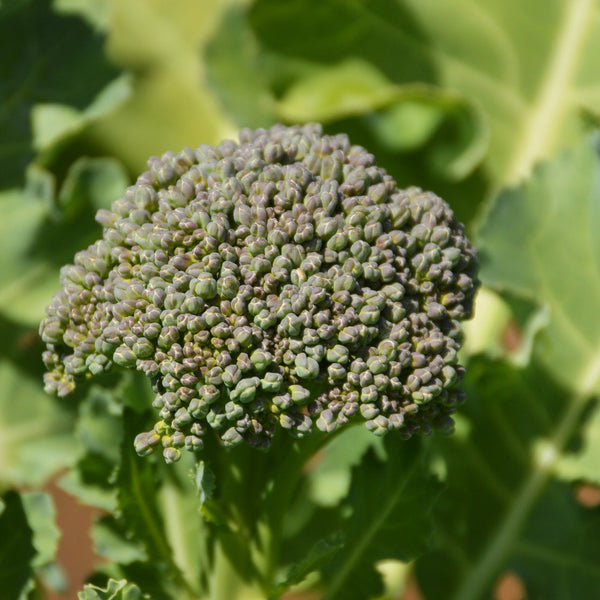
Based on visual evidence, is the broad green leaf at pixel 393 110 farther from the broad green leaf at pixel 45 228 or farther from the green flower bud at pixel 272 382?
the green flower bud at pixel 272 382

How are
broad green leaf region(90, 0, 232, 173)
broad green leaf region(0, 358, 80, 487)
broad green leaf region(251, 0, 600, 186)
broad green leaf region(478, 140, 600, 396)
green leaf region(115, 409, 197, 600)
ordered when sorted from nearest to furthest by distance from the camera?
green leaf region(115, 409, 197, 600)
broad green leaf region(478, 140, 600, 396)
broad green leaf region(0, 358, 80, 487)
broad green leaf region(251, 0, 600, 186)
broad green leaf region(90, 0, 232, 173)

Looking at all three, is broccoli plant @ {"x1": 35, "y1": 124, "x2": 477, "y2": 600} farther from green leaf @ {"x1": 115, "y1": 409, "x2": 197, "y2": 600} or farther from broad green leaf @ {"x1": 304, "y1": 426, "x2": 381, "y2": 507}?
broad green leaf @ {"x1": 304, "y1": 426, "x2": 381, "y2": 507}

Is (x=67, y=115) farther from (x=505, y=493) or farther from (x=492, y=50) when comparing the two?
(x=505, y=493)

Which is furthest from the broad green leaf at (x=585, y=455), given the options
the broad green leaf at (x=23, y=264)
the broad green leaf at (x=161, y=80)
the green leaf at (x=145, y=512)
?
the broad green leaf at (x=161, y=80)

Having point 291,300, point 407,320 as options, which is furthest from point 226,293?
point 407,320

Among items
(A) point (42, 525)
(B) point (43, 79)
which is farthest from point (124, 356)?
(B) point (43, 79)

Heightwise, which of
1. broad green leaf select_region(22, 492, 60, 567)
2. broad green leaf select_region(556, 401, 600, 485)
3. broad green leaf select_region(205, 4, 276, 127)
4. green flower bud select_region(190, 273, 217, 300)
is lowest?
broad green leaf select_region(22, 492, 60, 567)

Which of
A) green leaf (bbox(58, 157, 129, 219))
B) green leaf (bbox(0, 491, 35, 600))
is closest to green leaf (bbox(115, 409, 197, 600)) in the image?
green leaf (bbox(0, 491, 35, 600))
